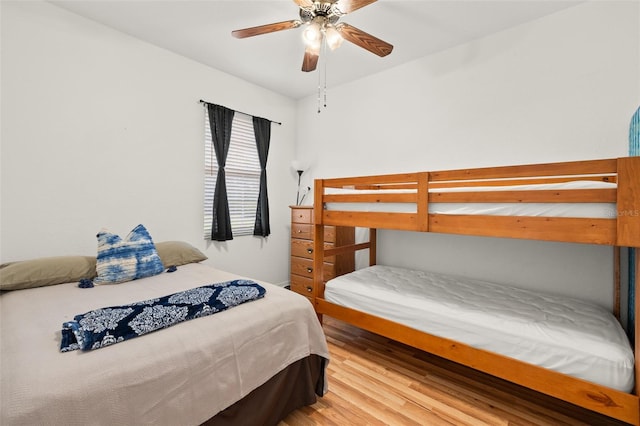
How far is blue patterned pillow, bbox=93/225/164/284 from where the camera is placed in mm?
1882

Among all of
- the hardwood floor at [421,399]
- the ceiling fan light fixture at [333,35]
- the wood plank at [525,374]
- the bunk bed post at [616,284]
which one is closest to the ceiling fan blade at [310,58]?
the ceiling fan light fixture at [333,35]

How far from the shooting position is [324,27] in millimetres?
1832

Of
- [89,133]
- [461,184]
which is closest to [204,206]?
[89,133]

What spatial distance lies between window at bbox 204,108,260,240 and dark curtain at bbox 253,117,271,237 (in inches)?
2.0

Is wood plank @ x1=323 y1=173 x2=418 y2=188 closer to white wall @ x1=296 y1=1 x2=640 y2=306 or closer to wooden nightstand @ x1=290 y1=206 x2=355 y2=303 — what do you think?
wooden nightstand @ x1=290 y1=206 x2=355 y2=303

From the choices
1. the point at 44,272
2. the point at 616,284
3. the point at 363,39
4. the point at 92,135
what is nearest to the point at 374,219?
the point at 363,39

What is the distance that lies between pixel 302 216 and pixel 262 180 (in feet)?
2.35

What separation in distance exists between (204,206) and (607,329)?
321 cm

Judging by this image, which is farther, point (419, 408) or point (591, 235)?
point (419, 408)

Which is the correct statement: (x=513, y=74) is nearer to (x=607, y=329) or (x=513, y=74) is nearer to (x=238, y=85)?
(x=607, y=329)

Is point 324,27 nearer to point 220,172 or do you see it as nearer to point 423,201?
point 423,201

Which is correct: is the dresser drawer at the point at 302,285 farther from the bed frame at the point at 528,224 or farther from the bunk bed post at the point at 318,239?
the bed frame at the point at 528,224

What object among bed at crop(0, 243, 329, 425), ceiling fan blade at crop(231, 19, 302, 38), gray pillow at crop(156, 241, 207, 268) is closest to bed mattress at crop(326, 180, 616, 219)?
bed at crop(0, 243, 329, 425)

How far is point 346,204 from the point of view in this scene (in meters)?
2.23
